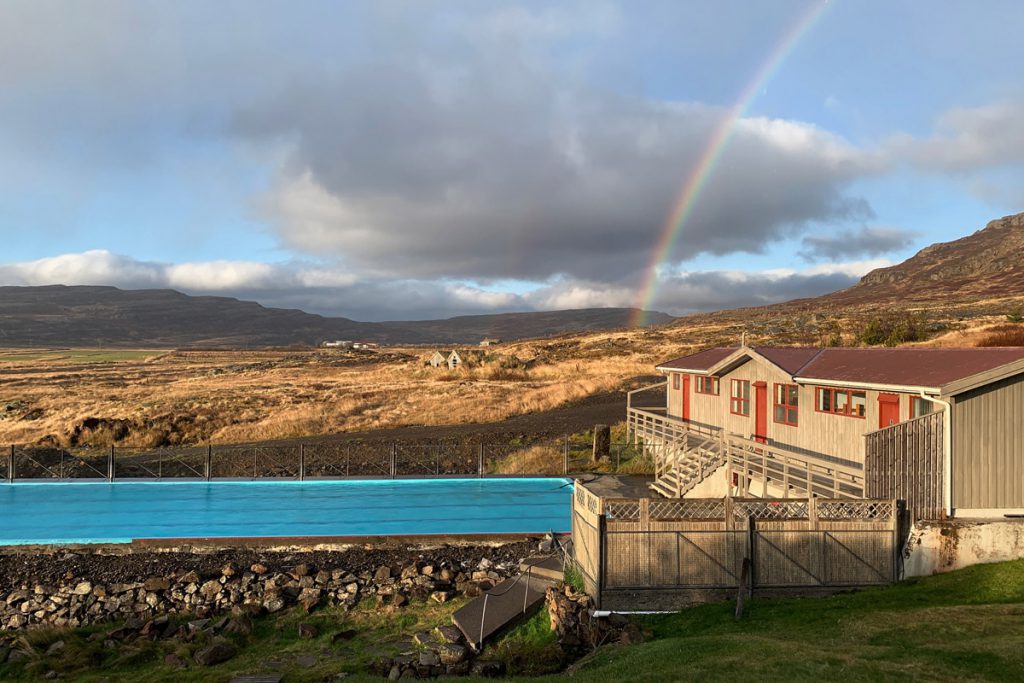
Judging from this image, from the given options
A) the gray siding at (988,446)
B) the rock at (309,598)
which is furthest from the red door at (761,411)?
the rock at (309,598)

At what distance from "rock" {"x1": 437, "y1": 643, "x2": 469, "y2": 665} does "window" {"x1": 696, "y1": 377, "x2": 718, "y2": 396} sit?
62.0 feet

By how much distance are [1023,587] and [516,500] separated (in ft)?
52.5

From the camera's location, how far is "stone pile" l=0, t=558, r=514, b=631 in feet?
56.2

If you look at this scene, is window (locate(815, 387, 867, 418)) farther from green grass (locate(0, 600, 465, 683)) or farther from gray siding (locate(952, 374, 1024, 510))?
green grass (locate(0, 600, 465, 683))

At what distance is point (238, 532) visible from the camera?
74.6 feet

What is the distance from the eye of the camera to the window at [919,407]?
17.7 metres

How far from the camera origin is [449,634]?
1452cm

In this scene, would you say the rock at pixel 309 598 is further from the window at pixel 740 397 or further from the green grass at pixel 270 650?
the window at pixel 740 397

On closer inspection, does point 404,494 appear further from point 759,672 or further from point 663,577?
point 759,672

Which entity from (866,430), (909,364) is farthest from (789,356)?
(909,364)

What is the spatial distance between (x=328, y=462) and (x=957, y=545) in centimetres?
2519

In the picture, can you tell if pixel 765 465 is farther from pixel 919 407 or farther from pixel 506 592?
pixel 506 592

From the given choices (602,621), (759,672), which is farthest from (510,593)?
(759,672)

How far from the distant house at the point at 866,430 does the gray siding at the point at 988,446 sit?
0.02 m
